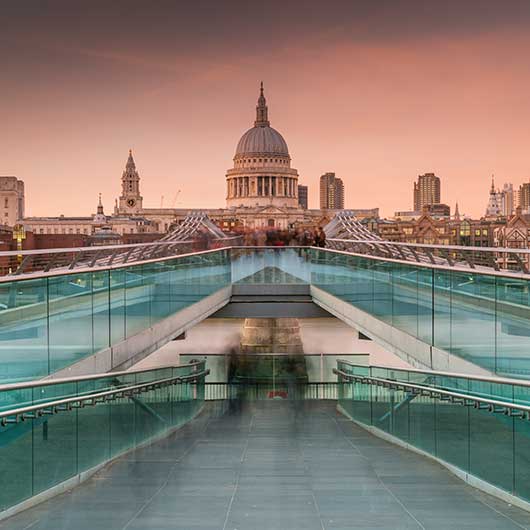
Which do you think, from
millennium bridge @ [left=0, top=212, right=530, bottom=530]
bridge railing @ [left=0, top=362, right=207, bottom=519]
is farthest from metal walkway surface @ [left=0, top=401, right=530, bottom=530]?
bridge railing @ [left=0, top=362, right=207, bottom=519]

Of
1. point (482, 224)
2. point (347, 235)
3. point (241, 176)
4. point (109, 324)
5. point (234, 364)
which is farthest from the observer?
point (241, 176)

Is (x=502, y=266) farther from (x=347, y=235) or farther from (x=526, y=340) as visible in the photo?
(x=347, y=235)

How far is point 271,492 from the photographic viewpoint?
7.59m

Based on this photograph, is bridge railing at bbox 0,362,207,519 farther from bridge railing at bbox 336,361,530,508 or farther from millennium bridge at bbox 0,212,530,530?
bridge railing at bbox 336,361,530,508

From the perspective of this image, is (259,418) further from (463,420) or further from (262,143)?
(262,143)

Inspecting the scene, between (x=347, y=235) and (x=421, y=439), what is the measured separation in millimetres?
31612

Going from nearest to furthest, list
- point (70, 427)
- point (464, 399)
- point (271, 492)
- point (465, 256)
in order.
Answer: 1. point (271, 492)
2. point (70, 427)
3. point (464, 399)
4. point (465, 256)

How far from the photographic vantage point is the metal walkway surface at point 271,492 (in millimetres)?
6512

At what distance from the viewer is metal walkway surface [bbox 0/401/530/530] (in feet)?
21.4

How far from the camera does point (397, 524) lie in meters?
6.41

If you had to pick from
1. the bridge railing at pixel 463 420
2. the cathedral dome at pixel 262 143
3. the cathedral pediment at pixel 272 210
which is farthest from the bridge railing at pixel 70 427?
the cathedral dome at pixel 262 143

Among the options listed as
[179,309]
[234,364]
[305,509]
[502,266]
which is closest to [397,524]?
[305,509]

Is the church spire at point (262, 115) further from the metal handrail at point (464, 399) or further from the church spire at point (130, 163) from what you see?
the metal handrail at point (464, 399)

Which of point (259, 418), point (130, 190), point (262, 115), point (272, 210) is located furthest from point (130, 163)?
point (259, 418)
